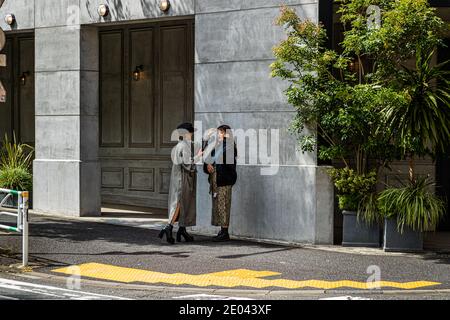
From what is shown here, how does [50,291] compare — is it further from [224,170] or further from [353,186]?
[353,186]

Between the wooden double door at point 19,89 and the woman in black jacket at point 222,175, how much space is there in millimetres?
9432

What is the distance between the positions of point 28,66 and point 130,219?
7077mm

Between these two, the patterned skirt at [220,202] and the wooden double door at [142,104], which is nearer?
the patterned skirt at [220,202]

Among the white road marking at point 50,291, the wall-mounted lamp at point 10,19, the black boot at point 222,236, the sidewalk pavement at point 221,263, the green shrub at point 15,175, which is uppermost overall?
the wall-mounted lamp at point 10,19

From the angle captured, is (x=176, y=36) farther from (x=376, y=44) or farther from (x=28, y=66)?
(x=376, y=44)

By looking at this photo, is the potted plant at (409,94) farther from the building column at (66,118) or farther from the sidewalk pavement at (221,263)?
the building column at (66,118)

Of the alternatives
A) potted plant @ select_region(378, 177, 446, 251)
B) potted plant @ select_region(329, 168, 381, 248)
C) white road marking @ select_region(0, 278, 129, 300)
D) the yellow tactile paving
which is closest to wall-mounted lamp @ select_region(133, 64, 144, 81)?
potted plant @ select_region(329, 168, 381, 248)

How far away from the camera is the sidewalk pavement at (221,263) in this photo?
11250 mm

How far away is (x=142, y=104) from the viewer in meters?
20.9

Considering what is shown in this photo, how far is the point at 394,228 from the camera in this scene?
13844 mm

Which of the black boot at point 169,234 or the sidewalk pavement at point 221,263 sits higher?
the black boot at point 169,234

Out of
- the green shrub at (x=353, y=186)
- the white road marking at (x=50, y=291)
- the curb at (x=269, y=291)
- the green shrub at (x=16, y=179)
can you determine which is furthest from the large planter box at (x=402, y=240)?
the green shrub at (x=16, y=179)

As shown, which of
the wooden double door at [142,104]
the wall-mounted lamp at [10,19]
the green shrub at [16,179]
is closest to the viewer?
the green shrub at [16,179]

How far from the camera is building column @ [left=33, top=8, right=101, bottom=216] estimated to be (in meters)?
18.0
